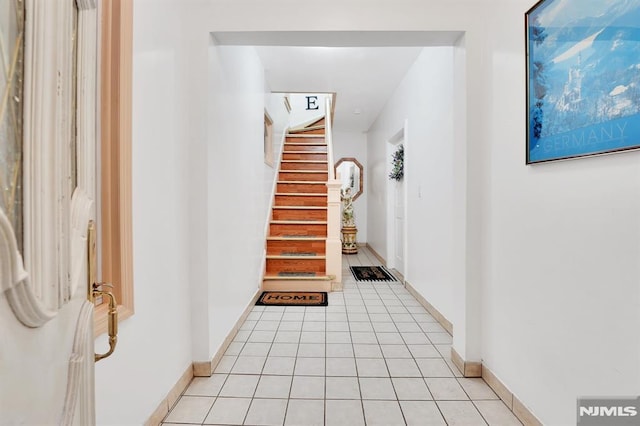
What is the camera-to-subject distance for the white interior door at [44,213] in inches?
17.5

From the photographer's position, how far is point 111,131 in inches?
48.2

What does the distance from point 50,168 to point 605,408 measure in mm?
1718

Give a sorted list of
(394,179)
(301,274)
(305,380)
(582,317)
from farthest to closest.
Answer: (394,179)
(301,274)
(305,380)
(582,317)

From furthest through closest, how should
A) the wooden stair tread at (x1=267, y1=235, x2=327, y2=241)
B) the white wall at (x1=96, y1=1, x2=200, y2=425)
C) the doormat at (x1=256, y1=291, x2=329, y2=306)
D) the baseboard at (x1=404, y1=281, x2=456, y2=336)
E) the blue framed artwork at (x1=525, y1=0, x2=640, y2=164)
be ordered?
the wooden stair tread at (x1=267, y1=235, x2=327, y2=241) < the doormat at (x1=256, y1=291, x2=329, y2=306) < the baseboard at (x1=404, y1=281, x2=456, y2=336) < the white wall at (x1=96, y1=1, x2=200, y2=425) < the blue framed artwork at (x1=525, y1=0, x2=640, y2=164)

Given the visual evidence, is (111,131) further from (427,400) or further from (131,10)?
(427,400)

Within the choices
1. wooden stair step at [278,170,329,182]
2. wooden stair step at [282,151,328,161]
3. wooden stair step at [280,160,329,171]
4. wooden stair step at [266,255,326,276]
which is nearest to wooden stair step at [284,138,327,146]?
wooden stair step at [282,151,328,161]

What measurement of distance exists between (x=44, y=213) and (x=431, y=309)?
3.12m

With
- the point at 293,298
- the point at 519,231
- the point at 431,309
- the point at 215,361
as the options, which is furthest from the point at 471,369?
the point at 293,298

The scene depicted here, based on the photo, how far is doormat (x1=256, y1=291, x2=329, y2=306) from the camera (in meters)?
3.41

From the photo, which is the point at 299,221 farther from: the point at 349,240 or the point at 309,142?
the point at 309,142

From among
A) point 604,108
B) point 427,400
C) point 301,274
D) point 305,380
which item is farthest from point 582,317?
point 301,274

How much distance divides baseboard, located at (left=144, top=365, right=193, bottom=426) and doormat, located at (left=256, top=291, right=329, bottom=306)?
1496 mm

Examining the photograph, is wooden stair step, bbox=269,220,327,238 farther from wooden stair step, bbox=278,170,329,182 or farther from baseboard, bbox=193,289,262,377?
baseboard, bbox=193,289,262,377

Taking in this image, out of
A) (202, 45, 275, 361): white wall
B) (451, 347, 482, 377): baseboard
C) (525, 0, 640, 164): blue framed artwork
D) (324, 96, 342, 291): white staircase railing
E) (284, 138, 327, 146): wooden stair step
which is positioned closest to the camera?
(525, 0, 640, 164): blue framed artwork
